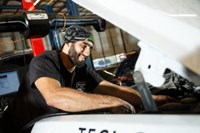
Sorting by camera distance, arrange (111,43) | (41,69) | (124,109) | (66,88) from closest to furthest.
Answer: (124,109) → (66,88) → (41,69) → (111,43)

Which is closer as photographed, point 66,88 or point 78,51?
point 66,88

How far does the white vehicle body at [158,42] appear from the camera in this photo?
66 centimetres

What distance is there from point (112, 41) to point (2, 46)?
17.7 feet

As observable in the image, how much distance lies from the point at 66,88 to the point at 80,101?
0.17m

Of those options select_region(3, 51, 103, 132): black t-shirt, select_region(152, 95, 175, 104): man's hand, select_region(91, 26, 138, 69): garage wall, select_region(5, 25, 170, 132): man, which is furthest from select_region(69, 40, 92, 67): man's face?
select_region(91, 26, 138, 69): garage wall

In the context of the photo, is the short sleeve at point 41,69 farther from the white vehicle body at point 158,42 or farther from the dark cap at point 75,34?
the white vehicle body at point 158,42

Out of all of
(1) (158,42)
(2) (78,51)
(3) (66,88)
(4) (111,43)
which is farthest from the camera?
(4) (111,43)

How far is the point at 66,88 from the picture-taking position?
1413 mm

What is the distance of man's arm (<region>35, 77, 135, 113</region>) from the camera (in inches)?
48.1

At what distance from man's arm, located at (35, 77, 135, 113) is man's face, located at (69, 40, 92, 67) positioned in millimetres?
567

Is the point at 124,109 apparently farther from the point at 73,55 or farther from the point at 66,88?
the point at 73,55

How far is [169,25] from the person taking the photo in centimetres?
69

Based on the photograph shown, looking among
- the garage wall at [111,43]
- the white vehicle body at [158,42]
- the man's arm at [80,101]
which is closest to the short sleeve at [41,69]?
the man's arm at [80,101]

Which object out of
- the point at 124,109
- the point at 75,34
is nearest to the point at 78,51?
the point at 75,34
